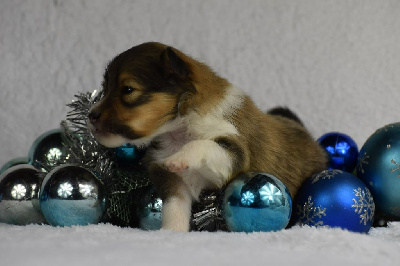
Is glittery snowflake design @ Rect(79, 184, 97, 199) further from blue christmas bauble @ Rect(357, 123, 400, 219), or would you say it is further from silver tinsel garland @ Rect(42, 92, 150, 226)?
blue christmas bauble @ Rect(357, 123, 400, 219)

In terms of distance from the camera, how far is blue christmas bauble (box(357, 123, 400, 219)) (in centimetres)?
220

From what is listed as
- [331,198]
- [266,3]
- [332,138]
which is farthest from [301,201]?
[266,3]

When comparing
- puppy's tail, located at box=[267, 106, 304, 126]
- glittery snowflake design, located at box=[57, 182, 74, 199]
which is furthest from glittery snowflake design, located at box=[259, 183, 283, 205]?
puppy's tail, located at box=[267, 106, 304, 126]

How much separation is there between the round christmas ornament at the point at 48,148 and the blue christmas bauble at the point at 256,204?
92 centimetres

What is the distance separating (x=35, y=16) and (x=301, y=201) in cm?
182

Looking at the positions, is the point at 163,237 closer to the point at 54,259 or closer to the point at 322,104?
the point at 54,259

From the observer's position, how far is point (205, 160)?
1822 millimetres

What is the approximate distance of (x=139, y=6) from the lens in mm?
3172

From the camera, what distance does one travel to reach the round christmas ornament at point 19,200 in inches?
82.8

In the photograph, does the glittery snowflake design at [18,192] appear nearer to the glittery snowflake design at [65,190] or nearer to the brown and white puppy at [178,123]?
the glittery snowflake design at [65,190]

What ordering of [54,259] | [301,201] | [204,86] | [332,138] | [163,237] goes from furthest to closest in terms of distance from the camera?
[332,138] → [301,201] → [204,86] → [163,237] → [54,259]

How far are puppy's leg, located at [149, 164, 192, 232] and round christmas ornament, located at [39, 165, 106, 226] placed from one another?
208 millimetres

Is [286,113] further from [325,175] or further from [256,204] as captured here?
[256,204]

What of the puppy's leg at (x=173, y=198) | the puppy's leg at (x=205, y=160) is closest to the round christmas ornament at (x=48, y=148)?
the puppy's leg at (x=173, y=198)
